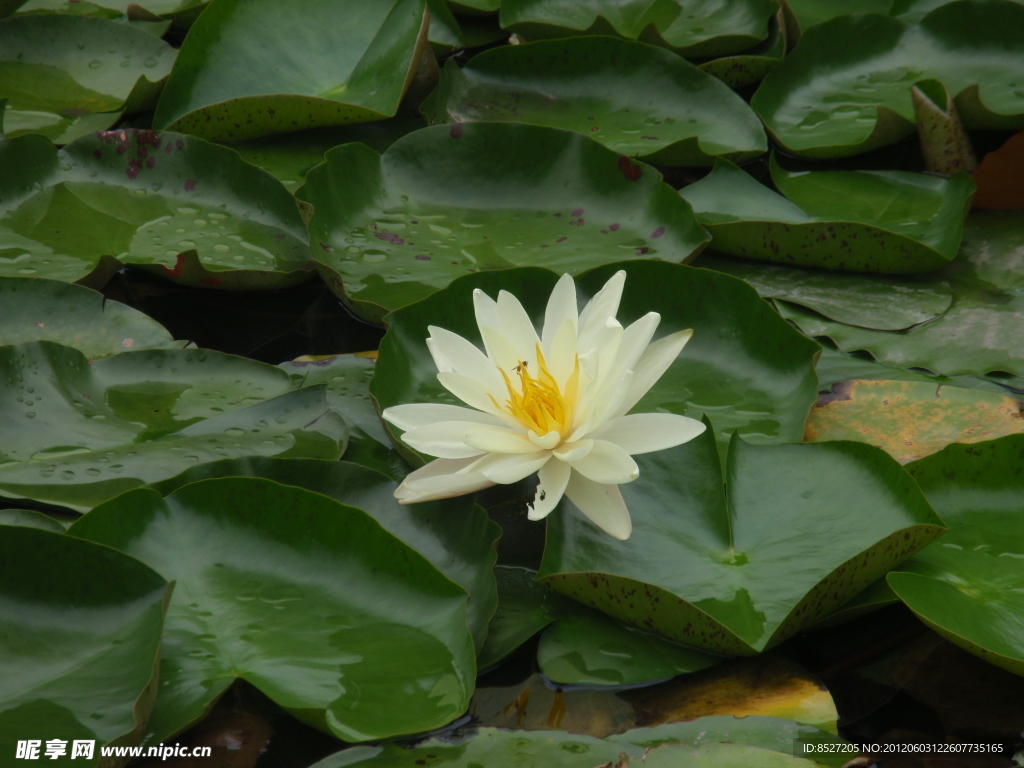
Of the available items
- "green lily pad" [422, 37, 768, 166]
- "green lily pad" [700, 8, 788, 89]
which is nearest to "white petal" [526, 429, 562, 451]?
"green lily pad" [422, 37, 768, 166]

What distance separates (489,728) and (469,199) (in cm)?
131

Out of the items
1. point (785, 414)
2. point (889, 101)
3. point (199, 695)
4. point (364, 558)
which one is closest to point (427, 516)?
point (364, 558)

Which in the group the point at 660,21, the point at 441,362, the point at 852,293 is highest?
the point at 660,21

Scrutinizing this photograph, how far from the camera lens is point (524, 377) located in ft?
4.06

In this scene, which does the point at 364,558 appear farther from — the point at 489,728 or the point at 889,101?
the point at 889,101

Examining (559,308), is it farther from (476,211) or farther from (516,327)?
(476,211)

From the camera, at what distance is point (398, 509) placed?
1.31 m

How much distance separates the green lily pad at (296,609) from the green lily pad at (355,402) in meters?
0.23

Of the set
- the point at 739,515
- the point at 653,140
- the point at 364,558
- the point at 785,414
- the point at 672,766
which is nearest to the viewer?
the point at 672,766

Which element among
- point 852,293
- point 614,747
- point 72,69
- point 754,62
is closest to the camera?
point 614,747

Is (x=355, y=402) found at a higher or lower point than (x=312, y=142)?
lower

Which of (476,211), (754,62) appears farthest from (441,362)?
(754,62)

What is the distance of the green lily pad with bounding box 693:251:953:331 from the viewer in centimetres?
178

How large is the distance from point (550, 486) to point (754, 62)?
170 centimetres
